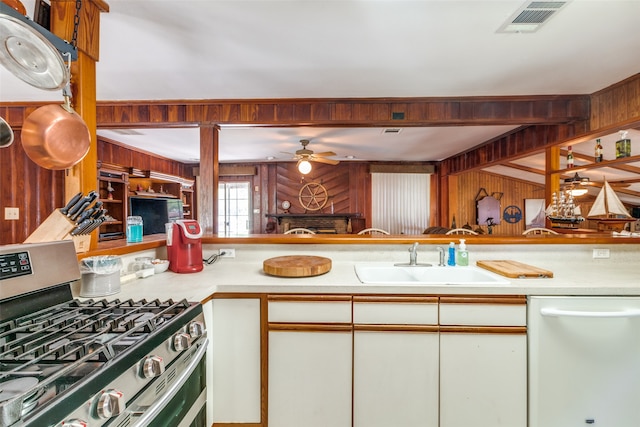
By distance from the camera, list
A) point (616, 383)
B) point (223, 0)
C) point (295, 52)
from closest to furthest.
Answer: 1. point (616, 383)
2. point (223, 0)
3. point (295, 52)

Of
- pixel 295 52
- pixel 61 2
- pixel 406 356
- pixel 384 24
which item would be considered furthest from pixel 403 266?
pixel 61 2

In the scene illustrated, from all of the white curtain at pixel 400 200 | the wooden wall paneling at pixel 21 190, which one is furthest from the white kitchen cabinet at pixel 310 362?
the white curtain at pixel 400 200

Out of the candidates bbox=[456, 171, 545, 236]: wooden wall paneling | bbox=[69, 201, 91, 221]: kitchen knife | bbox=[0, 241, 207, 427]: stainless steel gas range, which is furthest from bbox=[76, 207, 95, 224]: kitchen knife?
bbox=[456, 171, 545, 236]: wooden wall paneling

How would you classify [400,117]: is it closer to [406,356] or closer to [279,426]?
[406,356]

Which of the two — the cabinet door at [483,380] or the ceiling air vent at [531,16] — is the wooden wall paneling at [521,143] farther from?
the cabinet door at [483,380]

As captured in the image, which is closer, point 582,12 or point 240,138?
point 582,12

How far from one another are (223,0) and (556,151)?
12.1 feet

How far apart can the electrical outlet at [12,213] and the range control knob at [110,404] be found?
3.78 m

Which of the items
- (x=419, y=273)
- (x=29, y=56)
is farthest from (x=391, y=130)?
(x=29, y=56)

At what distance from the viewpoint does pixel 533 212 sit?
754 centimetres

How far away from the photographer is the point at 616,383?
147cm

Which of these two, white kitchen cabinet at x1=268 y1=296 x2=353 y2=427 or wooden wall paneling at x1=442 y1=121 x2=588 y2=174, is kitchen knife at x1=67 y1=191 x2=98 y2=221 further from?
wooden wall paneling at x1=442 y1=121 x2=588 y2=174

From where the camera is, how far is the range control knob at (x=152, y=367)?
0.83 metres

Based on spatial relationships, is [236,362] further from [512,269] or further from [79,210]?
[512,269]
